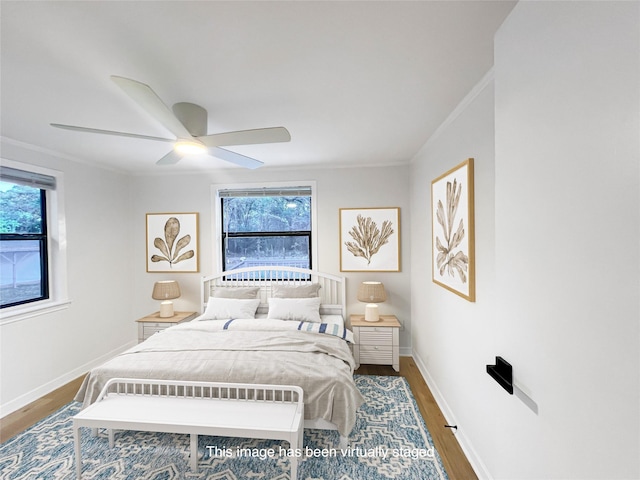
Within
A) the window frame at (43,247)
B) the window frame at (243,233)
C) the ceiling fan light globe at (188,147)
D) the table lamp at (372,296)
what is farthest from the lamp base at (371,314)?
the window frame at (43,247)

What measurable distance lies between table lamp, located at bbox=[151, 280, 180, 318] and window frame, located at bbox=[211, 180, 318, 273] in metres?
0.57

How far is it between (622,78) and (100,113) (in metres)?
2.70

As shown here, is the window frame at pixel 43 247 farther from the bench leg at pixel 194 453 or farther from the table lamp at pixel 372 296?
the table lamp at pixel 372 296

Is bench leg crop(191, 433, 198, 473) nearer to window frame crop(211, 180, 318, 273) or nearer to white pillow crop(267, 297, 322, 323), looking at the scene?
white pillow crop(267, 297, 322, 323)

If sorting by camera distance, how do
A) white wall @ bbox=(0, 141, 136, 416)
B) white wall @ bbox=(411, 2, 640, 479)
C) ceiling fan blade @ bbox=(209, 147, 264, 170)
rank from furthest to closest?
white wall @ bbox=(0, 141, 136, 416)
ceiling fan blade @ bbox=(209, 147, 264, 170)
white wall @ bbox=(411, 2, 640, 479)

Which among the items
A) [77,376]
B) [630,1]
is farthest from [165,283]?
[630,1]

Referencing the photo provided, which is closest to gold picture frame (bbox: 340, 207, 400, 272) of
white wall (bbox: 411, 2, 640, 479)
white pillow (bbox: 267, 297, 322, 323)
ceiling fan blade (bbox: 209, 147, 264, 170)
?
white pillow (bbox: 267, 297, 322, 323)

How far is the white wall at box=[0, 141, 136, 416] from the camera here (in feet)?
8.67

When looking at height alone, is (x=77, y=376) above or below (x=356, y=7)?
below

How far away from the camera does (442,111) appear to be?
211 centimetres

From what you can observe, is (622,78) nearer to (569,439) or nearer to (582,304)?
(582,304)

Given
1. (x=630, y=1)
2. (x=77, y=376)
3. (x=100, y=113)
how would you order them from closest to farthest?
(x=630, y=1) → (x=100, y=113) → (x=77, y=376)

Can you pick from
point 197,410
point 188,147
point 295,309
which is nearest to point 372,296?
point 295,309

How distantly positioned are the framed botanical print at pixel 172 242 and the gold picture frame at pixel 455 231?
10.1ft
